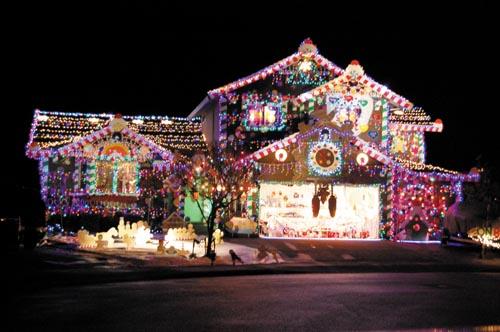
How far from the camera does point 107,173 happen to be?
96.7 ft

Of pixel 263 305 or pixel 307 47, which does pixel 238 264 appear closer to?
pixel 263 305

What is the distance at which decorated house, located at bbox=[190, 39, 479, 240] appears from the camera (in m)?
29.0

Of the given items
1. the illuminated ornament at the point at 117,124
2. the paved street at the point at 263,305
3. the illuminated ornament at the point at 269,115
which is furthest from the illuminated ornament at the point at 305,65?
the paved street at the point at 263,305

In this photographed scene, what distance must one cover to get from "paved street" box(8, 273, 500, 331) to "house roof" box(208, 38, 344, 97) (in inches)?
635

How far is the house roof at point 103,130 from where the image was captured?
3001 centimetres

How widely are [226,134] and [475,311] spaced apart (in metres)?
21.1

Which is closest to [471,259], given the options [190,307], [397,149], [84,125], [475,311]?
[397,149]

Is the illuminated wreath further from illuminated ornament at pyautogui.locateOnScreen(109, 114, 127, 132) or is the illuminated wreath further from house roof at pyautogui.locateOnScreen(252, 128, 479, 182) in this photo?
illuminated ornament at pyautogui.locateOnScreen(109, 114, 127, 132)

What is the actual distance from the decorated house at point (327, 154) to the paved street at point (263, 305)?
1268 centimetres

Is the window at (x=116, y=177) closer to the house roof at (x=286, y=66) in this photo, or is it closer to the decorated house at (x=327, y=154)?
the decorated house at (x=327, y=154)

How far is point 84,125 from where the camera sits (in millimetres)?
32750

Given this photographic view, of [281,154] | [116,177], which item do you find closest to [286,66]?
[281,154]

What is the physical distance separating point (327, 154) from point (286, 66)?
5484 mm

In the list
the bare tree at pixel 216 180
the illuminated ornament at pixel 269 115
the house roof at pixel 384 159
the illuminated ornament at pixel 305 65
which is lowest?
the bare tree at pixel 216 180
